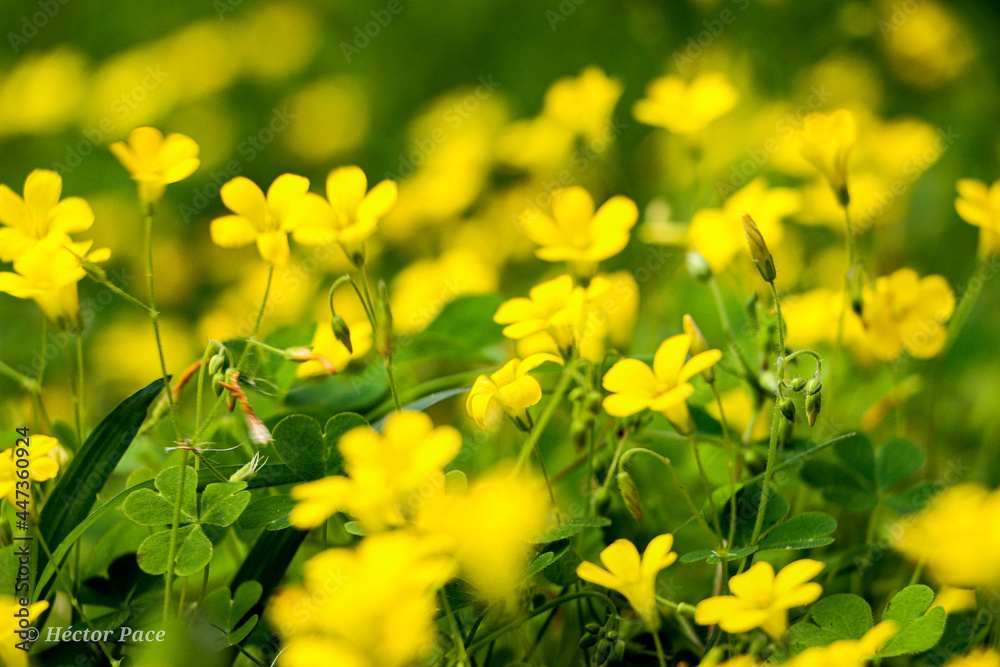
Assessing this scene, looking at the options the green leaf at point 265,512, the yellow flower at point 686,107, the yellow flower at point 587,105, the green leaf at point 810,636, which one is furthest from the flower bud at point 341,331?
the yellow flower at point 587,105

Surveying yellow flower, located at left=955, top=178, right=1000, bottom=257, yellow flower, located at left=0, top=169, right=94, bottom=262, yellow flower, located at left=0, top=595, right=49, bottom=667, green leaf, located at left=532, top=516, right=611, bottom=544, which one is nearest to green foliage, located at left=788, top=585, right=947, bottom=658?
green leaf, located at left=532, top=516, right=611, bottom=544

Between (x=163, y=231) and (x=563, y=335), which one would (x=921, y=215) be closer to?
(x=563, y=335)

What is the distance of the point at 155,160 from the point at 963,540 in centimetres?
84

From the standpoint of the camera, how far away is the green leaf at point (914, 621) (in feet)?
2.38

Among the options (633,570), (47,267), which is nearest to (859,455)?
(633,570)

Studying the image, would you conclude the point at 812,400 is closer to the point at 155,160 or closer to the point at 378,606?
the point at 378,606

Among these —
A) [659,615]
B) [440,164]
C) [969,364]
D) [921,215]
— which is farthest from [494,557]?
[440,164]

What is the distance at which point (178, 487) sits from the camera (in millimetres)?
828

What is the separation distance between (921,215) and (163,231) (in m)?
2.41

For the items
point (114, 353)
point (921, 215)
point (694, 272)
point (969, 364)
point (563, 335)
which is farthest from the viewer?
point (114, 353)

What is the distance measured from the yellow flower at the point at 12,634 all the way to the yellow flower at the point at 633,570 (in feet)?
1.51

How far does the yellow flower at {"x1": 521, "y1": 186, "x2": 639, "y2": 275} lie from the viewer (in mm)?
975

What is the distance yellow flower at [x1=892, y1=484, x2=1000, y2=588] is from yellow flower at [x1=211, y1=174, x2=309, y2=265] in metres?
0.66

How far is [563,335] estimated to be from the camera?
94cm
